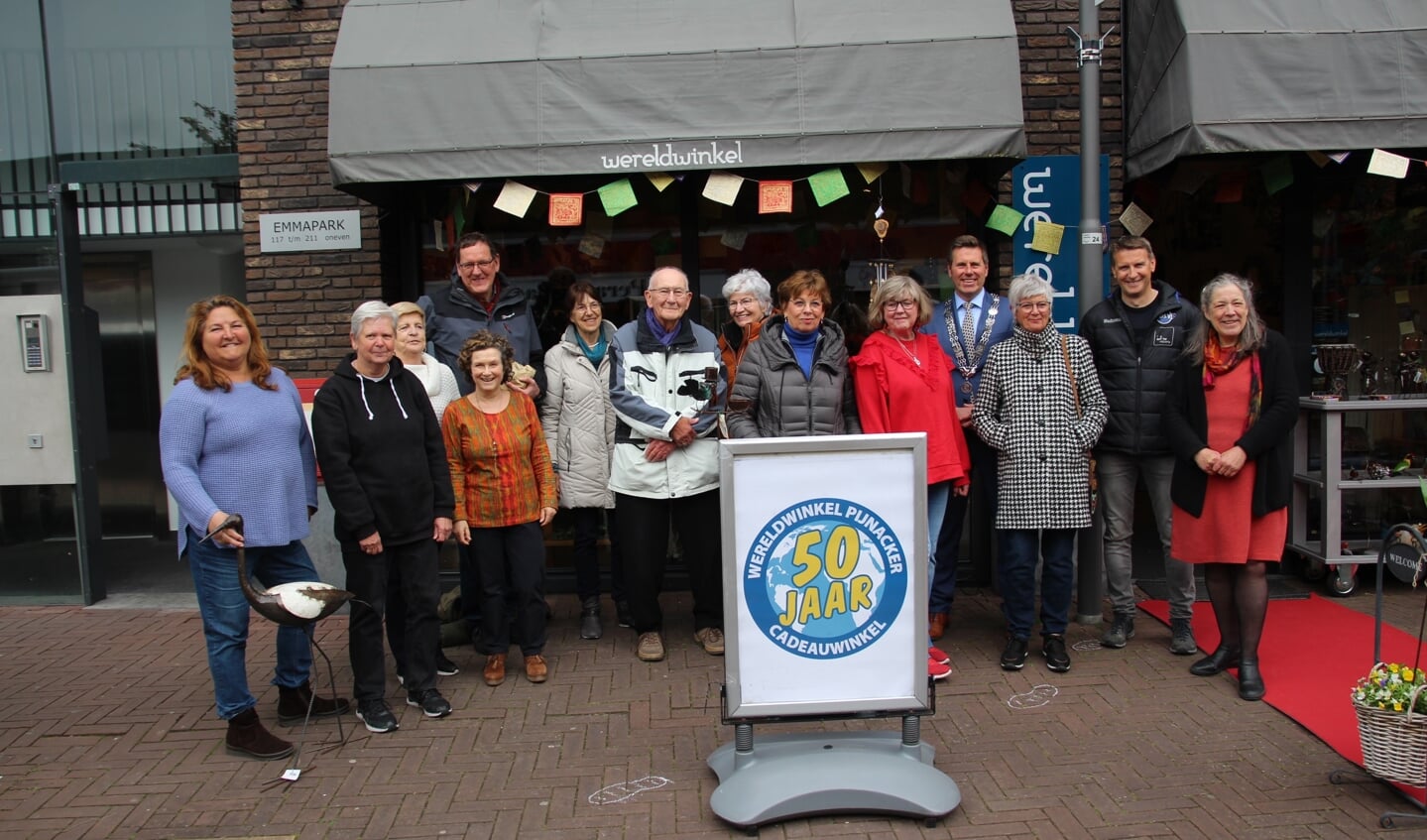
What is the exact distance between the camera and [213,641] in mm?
4477

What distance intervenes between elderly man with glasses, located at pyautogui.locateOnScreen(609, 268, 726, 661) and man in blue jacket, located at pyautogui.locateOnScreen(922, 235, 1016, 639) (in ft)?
3.96

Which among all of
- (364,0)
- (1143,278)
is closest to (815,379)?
(1143,278)

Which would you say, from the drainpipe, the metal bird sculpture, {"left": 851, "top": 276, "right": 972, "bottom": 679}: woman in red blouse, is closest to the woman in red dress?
the drainpipe

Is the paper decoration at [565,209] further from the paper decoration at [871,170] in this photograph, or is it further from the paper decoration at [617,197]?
the paper decoration at [871,170]

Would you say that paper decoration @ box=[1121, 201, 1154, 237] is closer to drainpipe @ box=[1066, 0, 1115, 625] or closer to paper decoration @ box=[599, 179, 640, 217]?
drainpipe @ box=[1066, 0, 1115, 625]

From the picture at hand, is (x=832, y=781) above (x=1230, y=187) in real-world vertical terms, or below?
below

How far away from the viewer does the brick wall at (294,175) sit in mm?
6766

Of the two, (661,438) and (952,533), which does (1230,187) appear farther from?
(661,438)

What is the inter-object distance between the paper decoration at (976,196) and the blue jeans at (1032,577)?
238cm

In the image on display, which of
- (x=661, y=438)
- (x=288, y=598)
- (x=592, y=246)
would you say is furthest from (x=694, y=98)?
(x=288, y=598)

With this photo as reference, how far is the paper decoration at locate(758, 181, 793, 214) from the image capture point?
20.1 ft

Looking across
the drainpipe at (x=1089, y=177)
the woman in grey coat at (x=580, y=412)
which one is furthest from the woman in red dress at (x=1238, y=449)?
the woman in grey coat at (x=580, y=412)

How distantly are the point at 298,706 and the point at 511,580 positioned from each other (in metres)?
1.12

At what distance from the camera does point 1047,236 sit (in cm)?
655
